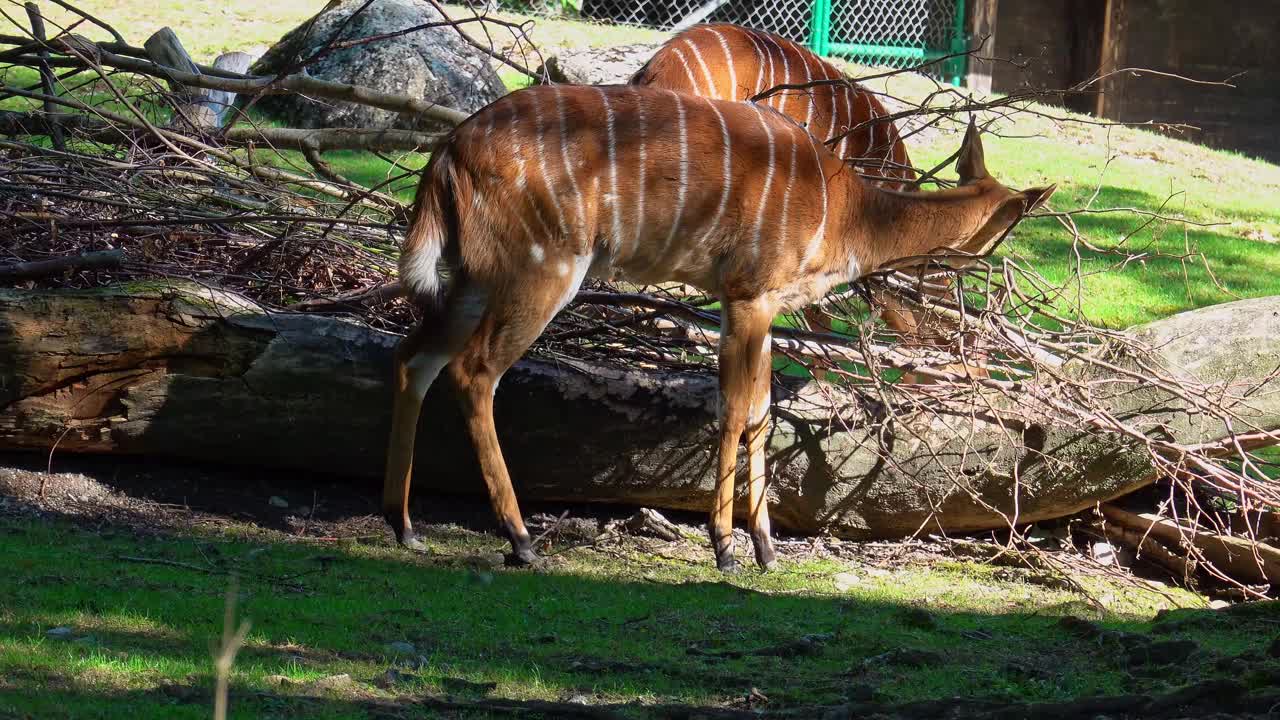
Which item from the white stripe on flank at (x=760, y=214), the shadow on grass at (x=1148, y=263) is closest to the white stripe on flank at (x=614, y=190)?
the white stripe on flank at (x=760, y=214)

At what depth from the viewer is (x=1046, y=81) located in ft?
49.5

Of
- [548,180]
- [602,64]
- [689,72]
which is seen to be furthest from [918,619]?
[602,64]

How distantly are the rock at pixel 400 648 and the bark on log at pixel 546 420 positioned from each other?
147cm

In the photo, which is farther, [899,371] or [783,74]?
[783,74]

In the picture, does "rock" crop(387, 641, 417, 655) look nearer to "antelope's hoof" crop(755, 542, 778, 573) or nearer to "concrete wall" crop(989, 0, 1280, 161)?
"antelope's hoof" crop(755, 542, 778, 573)

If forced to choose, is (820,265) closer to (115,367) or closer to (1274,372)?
(1274,372)

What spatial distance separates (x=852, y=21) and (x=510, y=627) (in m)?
12.0

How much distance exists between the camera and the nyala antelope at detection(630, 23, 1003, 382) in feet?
19.3

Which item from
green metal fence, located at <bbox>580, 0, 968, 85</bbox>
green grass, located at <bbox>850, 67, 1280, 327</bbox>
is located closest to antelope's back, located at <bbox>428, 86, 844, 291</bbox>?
green grass, located at <bbox>850, 67, 1280, 327</bbox>

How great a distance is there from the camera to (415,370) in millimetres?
4406

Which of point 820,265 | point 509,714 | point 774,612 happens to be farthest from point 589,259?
point 509,714

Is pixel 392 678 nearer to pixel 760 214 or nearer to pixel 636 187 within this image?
pixel 636 187

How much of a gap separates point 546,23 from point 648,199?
932 cm

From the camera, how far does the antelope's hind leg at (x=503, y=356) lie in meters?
4.20
